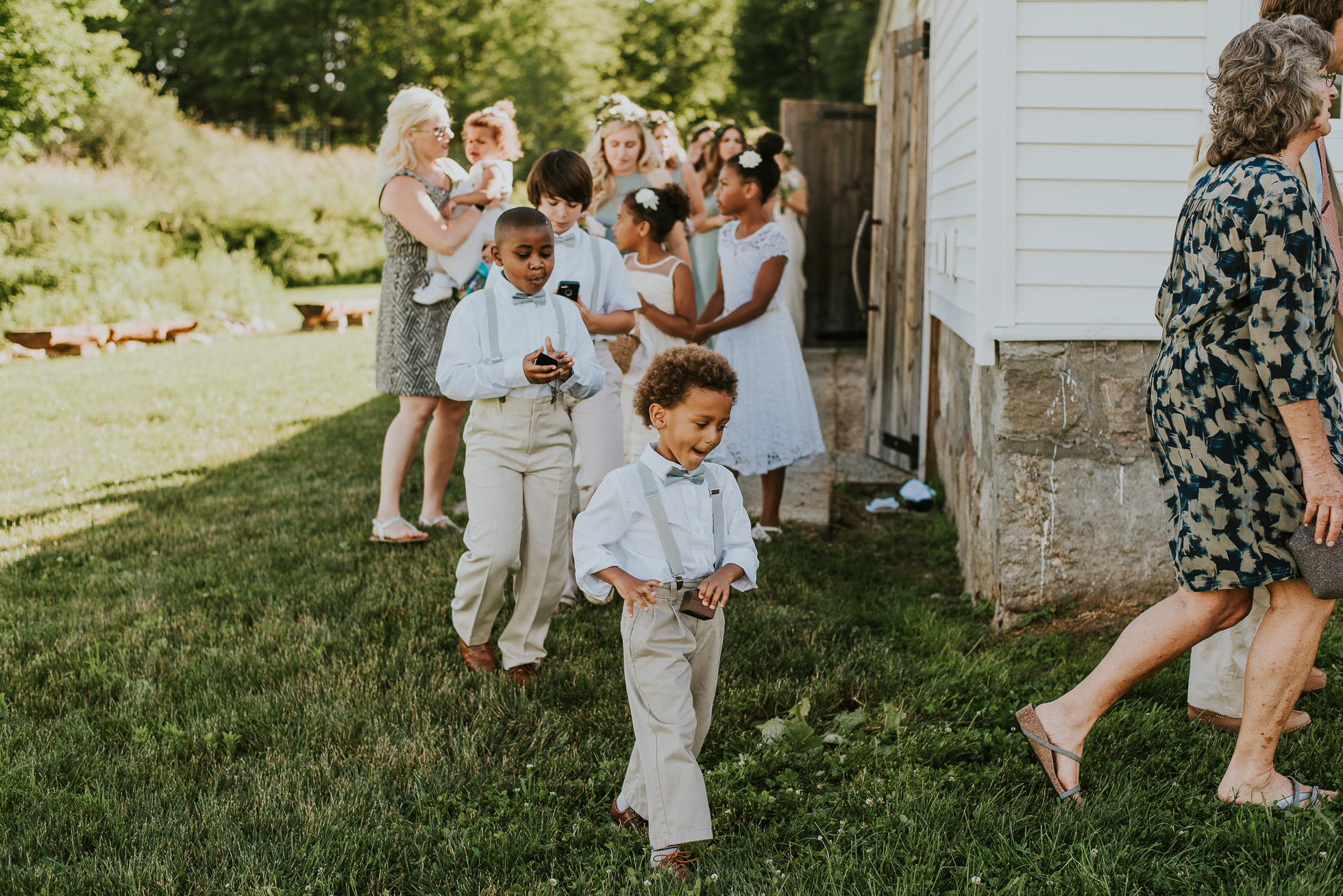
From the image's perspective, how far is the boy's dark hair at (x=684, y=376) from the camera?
8.10 ft

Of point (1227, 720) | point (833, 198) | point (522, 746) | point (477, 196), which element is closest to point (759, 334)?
point (477, 196)

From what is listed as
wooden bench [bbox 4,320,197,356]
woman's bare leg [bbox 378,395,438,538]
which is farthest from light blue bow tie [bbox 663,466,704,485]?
wooden bench [bbox 4,320,197,356]

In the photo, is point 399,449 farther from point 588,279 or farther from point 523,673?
point 523,673

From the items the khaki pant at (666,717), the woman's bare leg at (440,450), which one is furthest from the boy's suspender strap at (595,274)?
the khaki pant at (666,717)

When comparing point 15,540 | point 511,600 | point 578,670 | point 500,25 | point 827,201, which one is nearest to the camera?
point 578,670

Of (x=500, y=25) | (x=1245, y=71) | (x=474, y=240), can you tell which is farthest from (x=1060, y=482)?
(x=500, y=25)

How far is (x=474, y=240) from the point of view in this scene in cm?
481

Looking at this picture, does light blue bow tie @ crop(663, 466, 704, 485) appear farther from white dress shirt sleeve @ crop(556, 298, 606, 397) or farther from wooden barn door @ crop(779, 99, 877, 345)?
wooden barn door @ crop(779, 99, 877, 345)

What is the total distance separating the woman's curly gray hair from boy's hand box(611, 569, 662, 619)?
5.79 feet

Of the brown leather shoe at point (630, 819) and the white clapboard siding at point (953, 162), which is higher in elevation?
the white clapboard siding at point (953, 162)

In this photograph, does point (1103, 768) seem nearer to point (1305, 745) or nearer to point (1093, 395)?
point (1305, 745)

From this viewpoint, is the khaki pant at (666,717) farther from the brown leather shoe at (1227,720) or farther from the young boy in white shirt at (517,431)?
the brown leather shoe at (1227,720)

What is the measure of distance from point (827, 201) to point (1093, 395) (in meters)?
6.43

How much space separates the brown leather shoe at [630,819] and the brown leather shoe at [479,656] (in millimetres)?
1043
